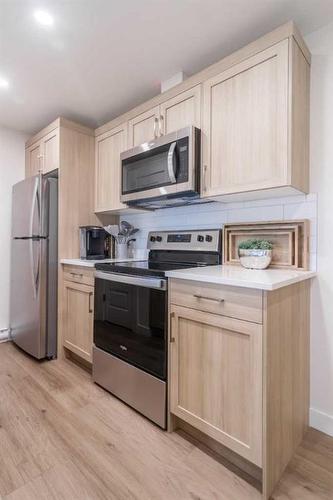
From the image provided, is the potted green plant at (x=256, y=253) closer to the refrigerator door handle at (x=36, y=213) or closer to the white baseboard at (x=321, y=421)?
the white baseboard at (x=321, y=421)

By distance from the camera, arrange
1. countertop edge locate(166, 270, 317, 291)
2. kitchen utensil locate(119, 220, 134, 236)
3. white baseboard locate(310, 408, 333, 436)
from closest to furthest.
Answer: countertop edge locate(166, 270, 317, 291) < white baseboard locate(310, 408, 333, 436) < kitchen utensil locate(119, 220, 134, 236)

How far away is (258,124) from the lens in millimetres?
1502

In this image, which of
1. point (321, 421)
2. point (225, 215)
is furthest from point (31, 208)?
point (321, 421)

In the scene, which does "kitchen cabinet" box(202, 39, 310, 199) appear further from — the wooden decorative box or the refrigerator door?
the refrigerator door

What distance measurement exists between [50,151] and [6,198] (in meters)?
0.80

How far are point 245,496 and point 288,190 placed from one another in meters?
1.46

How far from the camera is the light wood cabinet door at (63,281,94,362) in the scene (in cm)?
218

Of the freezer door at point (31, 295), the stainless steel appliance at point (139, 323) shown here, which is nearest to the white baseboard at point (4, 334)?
the freezer door at point (31, 295)

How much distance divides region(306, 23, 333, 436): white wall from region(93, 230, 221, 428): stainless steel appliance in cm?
65

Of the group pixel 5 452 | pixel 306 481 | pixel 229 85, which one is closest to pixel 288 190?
pixel 229 85

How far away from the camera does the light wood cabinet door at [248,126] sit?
55.9 inches

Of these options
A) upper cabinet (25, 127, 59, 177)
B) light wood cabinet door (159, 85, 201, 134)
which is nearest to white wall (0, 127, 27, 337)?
upper cabinet (25, 127, 59, 177)

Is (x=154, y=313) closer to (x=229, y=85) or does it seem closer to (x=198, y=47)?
(x=229, y=85)

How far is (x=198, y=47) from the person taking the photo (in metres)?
1.75
